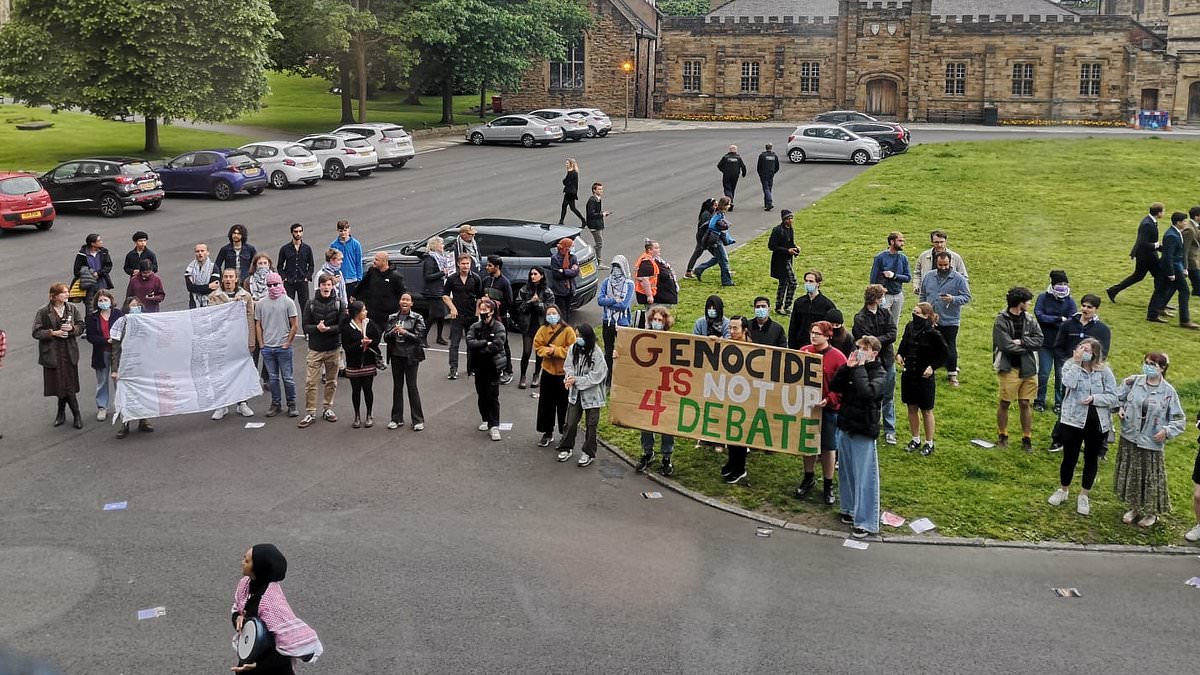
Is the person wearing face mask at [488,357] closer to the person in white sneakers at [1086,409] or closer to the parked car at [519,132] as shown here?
the person in white sneakers at [1086,409]

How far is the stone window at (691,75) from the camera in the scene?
70812 millimetres

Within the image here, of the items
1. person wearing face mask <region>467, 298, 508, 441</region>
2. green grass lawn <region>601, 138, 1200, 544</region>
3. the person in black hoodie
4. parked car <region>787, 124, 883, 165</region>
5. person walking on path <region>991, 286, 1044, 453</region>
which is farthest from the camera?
parked car <region>787, 124, 883, 165</region>

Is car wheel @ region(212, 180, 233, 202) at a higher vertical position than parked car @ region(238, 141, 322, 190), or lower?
lower

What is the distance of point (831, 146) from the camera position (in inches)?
1683

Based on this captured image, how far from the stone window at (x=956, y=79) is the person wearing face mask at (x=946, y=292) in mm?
54361

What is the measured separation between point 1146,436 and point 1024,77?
58759mm

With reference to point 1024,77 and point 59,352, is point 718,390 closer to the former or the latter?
point 59,352

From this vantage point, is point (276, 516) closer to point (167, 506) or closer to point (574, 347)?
point (167, 506)

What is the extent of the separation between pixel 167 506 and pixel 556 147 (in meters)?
40.1

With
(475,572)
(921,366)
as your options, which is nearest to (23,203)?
(475,572)

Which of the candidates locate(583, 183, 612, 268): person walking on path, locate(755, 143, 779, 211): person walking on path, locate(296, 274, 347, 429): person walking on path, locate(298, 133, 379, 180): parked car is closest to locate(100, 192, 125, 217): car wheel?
locate(298, 133, 379, 180): parked car

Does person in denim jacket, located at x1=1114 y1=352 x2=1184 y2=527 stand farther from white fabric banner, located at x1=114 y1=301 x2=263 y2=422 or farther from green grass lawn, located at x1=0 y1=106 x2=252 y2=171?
green grass lawn, located at x1=0 y1=106 x2=252 y2=171

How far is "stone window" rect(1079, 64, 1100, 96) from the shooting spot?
211ft

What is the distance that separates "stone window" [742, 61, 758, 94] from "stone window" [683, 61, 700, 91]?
9.28 feet
